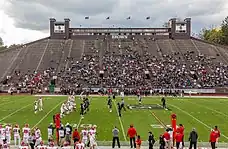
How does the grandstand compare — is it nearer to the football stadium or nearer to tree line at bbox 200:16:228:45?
the football stadium

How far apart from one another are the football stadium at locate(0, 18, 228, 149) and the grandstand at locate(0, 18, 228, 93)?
0.54ft

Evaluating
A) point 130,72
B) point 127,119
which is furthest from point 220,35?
point 127,119

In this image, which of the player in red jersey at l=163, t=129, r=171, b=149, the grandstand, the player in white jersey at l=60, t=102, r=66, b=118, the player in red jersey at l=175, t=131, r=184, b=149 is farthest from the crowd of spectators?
the player in red jersey at l=175, t=131, r=184, b=149

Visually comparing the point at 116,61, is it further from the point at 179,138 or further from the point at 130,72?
the point at 179,138

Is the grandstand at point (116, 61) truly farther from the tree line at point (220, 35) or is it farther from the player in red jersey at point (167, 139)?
the player in red jersey at point (167, 139)

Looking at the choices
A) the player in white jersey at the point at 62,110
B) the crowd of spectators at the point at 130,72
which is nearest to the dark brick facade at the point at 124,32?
the crowd of spectators at the point at 130,72

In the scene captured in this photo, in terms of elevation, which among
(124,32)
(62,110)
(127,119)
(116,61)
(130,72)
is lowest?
(127,119)

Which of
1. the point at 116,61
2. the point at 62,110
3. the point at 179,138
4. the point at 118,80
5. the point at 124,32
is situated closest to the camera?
the point at 179,138

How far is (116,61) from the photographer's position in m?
72.6

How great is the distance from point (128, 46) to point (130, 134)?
6251cm

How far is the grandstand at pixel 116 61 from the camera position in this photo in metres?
63.6

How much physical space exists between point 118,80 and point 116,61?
29.9ft

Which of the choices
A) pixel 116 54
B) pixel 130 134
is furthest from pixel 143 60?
pixel 130 134

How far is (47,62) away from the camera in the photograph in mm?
75000
